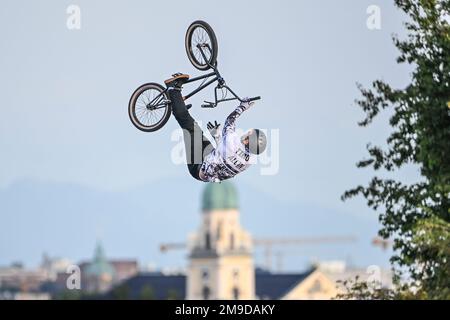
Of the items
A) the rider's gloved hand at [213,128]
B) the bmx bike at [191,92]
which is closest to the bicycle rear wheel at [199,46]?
the bmx bike at [191,92]

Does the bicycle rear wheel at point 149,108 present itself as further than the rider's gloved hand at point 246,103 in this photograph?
Yes

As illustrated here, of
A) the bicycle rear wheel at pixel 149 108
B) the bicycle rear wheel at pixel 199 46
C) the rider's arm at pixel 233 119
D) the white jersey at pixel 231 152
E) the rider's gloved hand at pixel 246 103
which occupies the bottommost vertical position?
the white jersey at pixel 231 152

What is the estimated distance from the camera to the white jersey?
113 ft

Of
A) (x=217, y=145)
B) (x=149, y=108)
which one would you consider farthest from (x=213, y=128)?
(x=149, y=108)

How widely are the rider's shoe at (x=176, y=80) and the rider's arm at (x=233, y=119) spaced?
182 cm

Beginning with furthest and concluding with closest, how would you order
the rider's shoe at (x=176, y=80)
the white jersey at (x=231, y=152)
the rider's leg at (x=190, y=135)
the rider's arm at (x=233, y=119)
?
the rider's shoe at (x=176, y=80), the rider's leg at (x=190, y=135), the rider's arm at (x=233, y=119), the white jersey at (x=231, y=152)

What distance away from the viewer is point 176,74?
36062mm

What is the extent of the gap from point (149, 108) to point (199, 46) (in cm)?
183

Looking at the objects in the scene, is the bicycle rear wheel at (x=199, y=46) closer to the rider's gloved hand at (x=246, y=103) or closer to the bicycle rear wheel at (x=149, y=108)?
the bicycle rear wheel at (x=149, y=108)

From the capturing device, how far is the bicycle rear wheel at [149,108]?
118 feet

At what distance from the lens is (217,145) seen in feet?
115
